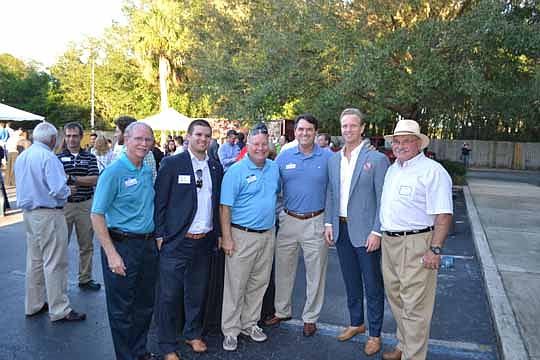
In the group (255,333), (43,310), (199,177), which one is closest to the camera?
→ (199,177)

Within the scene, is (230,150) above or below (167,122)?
below

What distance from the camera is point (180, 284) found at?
12.6 feet

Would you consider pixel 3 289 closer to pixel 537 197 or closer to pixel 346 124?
pixel 346 124

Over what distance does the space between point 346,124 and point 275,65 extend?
397 inches

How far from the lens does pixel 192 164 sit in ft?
12.3

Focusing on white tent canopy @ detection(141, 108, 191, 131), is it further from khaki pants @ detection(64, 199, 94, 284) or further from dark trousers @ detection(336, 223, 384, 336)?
dark trousers @ detection(336, 223, 384, 336)

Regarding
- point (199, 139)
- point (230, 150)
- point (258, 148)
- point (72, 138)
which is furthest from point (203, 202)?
point (230, 150)

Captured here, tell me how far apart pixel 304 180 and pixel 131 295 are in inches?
71.3

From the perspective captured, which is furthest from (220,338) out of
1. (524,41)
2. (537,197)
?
(537,197)

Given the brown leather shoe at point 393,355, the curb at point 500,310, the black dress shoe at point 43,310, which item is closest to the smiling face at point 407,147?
the brown leather shoe at point 393,355

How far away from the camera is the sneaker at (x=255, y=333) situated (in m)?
4.21

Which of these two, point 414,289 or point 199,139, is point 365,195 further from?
point 199,139

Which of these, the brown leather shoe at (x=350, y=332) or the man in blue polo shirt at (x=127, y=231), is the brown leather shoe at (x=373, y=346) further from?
the man in blue polo shirt at (x=127, y=231)

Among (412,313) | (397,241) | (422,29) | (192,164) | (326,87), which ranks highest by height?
(422,29)
